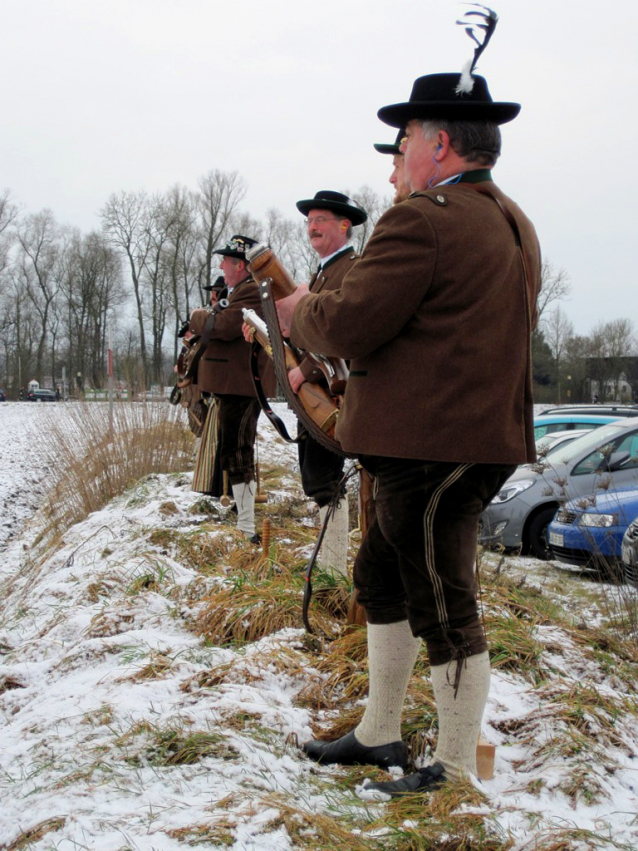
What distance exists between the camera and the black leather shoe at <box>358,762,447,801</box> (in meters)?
2.44

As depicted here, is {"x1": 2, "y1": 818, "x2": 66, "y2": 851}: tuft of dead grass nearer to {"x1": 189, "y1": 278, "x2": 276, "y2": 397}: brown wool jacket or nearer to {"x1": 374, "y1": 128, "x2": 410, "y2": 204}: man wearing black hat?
{"x1": 374, "y1": 128, "x2": 410, "y2": 204}: man wearing black hat

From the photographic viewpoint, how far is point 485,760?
8.58ft

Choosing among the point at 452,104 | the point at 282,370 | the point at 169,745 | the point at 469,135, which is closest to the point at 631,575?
the point at 282,370

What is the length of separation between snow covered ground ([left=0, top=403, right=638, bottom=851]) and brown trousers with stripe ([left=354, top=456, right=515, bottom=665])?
495 mm

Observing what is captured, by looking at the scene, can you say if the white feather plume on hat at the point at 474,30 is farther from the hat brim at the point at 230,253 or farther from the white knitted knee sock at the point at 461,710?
the hat brim at the point at 230,253

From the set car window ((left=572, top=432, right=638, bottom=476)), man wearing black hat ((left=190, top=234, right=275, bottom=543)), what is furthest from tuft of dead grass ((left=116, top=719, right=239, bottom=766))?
car window ((left=572, top=432, right=638, bottom=476))

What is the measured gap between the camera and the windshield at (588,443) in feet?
27.1

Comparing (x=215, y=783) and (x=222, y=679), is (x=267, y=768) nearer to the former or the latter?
(x=215, y=783)

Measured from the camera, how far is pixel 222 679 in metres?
3.24

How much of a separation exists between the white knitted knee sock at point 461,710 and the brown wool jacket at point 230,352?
3.72 m

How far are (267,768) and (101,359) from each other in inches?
2128

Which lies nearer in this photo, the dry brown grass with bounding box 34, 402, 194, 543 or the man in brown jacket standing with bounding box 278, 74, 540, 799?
the man in brown jacket standing with bounding box 278, 74, 540, 799

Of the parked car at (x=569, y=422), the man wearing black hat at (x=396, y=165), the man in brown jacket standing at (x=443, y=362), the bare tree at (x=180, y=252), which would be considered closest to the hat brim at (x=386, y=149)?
the man wearing black hat at (x=396, y=165)

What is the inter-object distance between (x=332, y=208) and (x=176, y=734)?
2.79m
